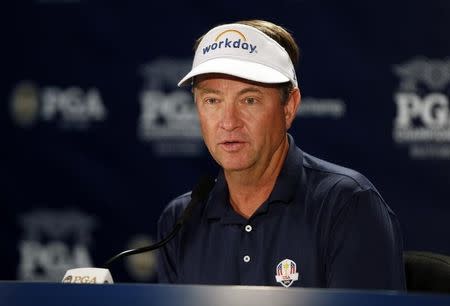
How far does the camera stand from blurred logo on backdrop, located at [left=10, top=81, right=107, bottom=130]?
10.8 feet

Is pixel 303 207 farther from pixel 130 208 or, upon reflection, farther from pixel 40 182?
pixel 40 182

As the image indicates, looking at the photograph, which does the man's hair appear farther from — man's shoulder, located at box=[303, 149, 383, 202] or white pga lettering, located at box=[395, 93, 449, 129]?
white pga lettering, located at box=[395, 93, 449, 129]

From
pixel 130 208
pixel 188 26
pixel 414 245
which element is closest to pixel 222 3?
pixel 188 26

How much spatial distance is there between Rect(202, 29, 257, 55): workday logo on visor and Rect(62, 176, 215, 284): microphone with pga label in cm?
29

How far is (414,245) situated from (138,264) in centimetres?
104

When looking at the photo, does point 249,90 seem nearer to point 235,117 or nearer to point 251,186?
point 235,117

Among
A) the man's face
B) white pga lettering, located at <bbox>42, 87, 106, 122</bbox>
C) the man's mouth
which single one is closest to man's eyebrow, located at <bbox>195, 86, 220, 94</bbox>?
the man's face

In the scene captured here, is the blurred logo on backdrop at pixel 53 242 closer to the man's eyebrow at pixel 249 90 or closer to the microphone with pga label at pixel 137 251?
the microphone with pga label at pixel 137 251

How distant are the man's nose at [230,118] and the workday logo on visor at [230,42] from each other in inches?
4.9

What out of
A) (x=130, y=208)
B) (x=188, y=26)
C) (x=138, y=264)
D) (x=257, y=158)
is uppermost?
(x=188, y=26)

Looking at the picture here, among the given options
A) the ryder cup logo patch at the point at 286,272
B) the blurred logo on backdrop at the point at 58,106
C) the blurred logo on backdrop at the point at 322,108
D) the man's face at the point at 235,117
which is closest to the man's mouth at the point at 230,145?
the man's face at the point at 235,117

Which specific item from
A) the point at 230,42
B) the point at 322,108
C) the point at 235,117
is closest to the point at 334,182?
the point at 235,117

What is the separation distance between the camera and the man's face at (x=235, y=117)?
69.8 inches

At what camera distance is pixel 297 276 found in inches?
67.2
